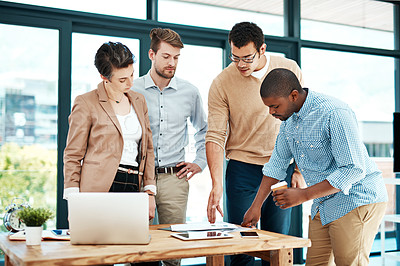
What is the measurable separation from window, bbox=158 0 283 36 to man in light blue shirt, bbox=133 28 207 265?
1.14 meters

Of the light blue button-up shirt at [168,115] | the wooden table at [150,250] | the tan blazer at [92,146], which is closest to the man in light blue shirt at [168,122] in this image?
the light blue button-up shirt at [168,115]

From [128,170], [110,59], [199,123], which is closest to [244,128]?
[199,123]

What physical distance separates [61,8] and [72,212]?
2.23 meters

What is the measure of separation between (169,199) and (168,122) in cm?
47

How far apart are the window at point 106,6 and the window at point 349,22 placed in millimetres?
1680

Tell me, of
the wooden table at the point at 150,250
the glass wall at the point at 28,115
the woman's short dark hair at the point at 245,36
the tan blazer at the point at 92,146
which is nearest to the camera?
the wooden table at the point at 150,250

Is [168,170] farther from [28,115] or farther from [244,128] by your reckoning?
[28,115]

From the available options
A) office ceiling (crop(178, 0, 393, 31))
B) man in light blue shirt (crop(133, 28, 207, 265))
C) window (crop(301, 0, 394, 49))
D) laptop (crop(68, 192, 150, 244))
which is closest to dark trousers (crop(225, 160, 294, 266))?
man in light blue shirt (crop(133, 28, 207, 265))

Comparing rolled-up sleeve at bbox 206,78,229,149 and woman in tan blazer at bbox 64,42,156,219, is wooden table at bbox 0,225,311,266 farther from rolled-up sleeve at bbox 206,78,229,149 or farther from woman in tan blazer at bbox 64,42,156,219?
rolled-up sleeve at bbox 206,78,229,149

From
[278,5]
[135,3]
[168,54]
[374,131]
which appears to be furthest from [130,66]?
[374,131]

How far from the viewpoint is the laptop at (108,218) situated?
1687 millimetres

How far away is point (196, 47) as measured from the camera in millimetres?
3982

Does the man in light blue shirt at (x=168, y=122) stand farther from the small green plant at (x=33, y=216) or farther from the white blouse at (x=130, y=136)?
the small green plant at (x=33, y=216)

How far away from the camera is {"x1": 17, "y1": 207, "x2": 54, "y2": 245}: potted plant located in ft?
5.70
